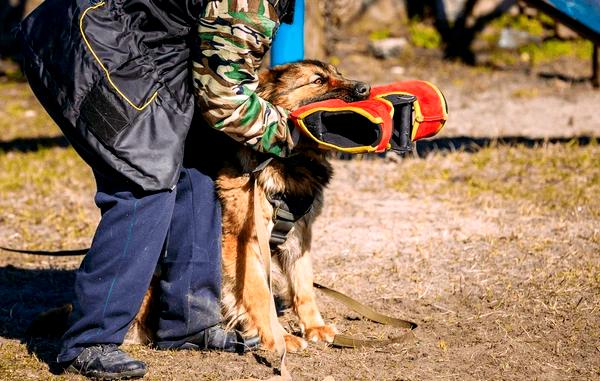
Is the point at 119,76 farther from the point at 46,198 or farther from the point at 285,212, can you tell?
the point at 46,198

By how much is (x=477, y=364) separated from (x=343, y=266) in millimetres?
1671

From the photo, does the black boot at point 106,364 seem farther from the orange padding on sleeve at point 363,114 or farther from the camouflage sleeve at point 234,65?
the orange padding on sleeve at point 363,114

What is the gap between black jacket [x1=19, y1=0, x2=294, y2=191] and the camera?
3.40m

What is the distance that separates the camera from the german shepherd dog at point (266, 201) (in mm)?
3916

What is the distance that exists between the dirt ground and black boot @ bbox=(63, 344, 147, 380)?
3.7 inches

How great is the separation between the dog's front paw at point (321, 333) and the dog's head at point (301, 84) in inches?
42.8

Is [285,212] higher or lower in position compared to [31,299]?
higher

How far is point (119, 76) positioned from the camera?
11.2 ft

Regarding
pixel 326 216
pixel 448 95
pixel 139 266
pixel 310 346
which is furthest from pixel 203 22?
pixel 448 95

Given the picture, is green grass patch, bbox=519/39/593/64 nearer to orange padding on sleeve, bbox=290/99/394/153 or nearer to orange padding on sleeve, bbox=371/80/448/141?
orange padding on sleeve, bbox=371/80/448/141

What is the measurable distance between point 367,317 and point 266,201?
92 centimetres

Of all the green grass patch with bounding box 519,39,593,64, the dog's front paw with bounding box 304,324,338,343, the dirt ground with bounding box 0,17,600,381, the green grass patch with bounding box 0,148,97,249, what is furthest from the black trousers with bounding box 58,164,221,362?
the green grass patch with bounding box 519,39,593,64

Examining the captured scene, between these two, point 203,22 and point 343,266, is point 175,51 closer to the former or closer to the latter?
point 203,22

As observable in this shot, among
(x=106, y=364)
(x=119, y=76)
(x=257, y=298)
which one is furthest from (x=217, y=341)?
(x=119, y=76)
